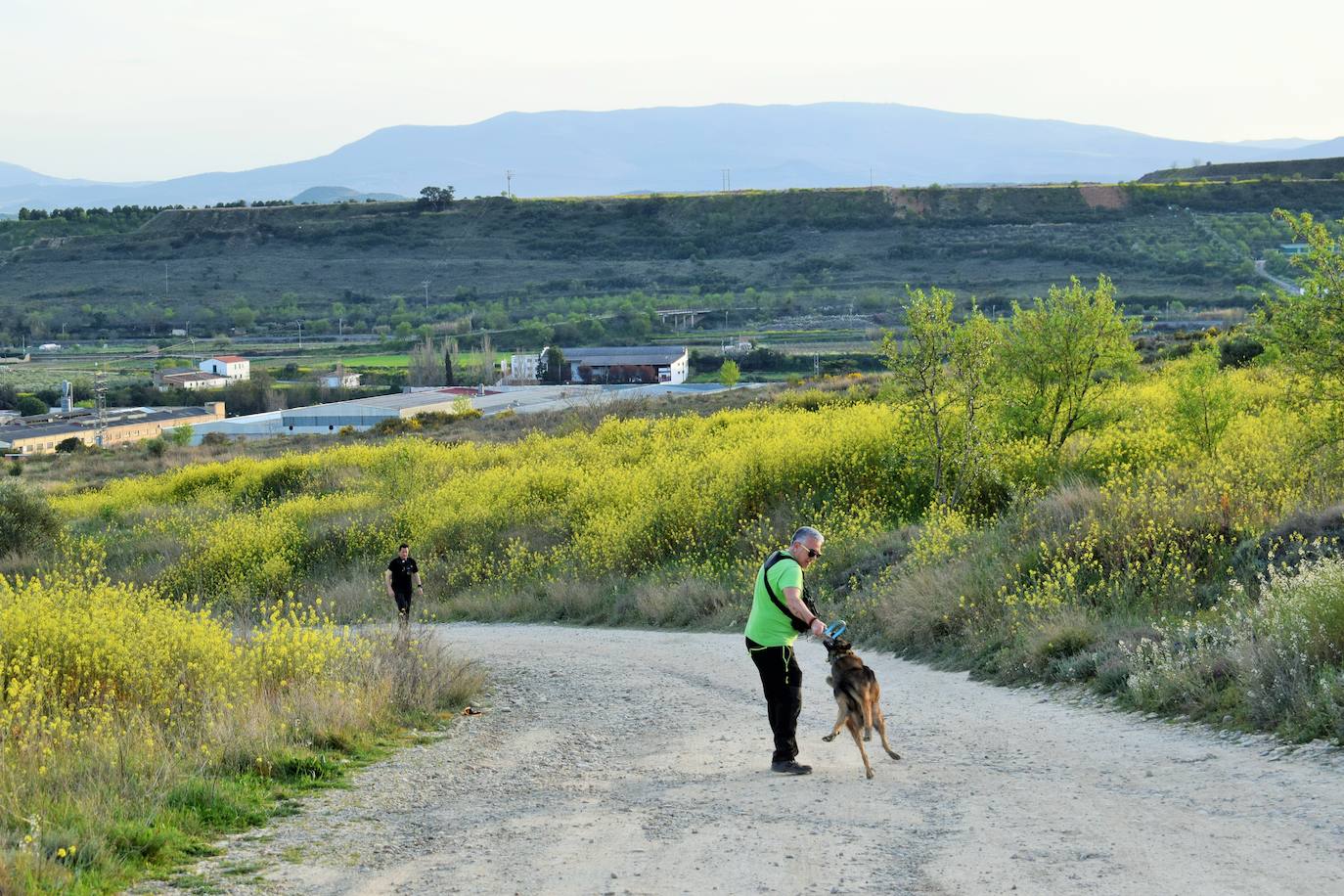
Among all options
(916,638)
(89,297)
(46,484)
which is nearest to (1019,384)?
(916,638)

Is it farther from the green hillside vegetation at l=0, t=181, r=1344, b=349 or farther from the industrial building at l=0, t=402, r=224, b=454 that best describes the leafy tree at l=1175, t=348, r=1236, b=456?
the green hillside vegetation at l=0, t=181, r=1344, b=349

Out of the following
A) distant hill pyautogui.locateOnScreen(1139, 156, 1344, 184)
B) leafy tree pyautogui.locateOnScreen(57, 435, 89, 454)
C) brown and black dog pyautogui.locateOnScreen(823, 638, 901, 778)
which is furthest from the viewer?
distant hill pyautogui.locateOnScreen(1139, 156, 1344, 184)

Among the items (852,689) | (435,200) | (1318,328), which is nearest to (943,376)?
(1318,328)

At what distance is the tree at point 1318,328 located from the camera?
14.2 m

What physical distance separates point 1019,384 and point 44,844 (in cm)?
1779

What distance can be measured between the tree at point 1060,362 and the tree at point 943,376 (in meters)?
1.67

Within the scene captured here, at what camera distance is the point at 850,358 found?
70.2 metres

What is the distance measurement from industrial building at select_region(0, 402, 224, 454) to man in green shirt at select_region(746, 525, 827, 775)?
198 ft

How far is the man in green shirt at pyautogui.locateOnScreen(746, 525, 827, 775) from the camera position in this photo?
339 inches

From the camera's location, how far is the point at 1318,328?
14336mm

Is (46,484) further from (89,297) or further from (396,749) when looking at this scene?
(89,297)

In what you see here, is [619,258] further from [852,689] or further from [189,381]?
[852,689]

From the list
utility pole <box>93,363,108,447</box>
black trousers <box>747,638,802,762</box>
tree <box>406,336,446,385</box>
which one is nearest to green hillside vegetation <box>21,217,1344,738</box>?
black trousers <box>747,638,802,762</box>

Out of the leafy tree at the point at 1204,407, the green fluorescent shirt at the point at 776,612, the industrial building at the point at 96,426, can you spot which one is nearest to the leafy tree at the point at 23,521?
the leafy tree at the point at 1204,407
